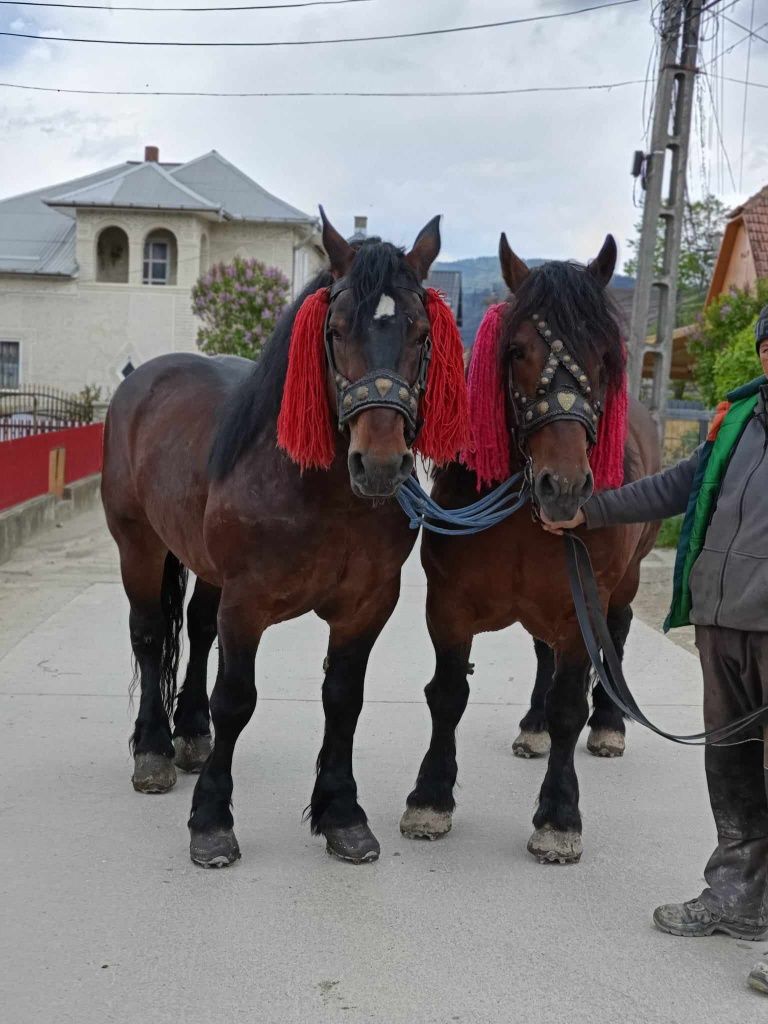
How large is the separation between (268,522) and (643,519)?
125cm

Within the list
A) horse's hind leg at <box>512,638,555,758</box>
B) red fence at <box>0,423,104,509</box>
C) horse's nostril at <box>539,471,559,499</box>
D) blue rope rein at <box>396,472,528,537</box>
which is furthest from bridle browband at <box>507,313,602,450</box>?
red fence at <box>0,423,104,509</box>

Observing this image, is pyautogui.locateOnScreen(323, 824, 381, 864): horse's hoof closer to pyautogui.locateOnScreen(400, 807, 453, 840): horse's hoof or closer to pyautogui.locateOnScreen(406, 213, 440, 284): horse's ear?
pyautogui.locateOnScreen(400, 807, 453, 840): horse's hoof

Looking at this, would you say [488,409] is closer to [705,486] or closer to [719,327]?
[705,486]

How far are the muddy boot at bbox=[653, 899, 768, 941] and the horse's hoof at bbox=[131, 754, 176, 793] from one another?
2122 millimetres

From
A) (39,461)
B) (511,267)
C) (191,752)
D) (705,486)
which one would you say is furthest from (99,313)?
(705,486)

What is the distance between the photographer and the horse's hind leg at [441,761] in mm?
4223

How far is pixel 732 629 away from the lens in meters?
3.30

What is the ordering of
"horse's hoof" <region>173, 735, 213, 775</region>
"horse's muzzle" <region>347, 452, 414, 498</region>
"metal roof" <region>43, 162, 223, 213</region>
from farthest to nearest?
"metal roof" <region>43, 162, 223, 213</region>, "horse's hoof" <region>173, 735, 213, 775</region>, "horse's muzzle" <region>347, 452, 414, 498</region>

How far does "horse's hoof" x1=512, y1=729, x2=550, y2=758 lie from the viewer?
522 centimetres

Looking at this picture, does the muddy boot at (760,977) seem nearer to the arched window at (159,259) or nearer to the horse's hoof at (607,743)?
the horse's hoof at (607,743)

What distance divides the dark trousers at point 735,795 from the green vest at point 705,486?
132mm

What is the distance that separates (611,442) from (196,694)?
229 centimetres

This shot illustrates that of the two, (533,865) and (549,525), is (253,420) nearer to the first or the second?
(549,525)

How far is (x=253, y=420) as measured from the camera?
3.92 meters
